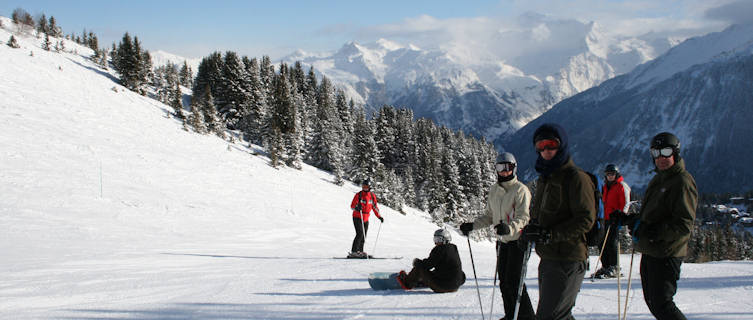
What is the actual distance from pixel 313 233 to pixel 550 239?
1445cm

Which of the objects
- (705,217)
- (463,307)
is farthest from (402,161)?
(705,217)

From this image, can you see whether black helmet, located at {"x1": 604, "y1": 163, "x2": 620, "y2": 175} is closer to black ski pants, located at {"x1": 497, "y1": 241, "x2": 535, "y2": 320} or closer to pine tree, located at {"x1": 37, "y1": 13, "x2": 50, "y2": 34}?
black ski pants, located at {"x1": 497, "y1": 241, "x2": 535, "y2": 320}

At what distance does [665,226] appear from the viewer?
139 inches

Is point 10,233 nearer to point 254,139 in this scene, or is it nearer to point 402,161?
point 254,139

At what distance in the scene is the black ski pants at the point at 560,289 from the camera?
3332mm

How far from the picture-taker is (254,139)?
1970 inches

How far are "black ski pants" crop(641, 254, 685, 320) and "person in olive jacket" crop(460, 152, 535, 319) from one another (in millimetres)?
1130

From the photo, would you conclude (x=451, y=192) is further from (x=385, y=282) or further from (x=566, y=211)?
(x=566, y=211)

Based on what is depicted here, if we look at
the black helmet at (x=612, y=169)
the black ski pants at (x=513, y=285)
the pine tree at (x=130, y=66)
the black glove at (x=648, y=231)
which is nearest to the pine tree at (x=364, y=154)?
the pine tree at (x=130, y=66)

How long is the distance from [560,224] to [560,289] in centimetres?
55

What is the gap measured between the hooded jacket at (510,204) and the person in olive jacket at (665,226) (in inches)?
Answer: 43.3

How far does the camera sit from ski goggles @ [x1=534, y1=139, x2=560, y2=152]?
11.0 ft

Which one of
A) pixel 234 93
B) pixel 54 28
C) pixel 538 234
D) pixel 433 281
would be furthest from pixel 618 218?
pixel 54 28

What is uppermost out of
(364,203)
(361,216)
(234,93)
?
(234,93)
